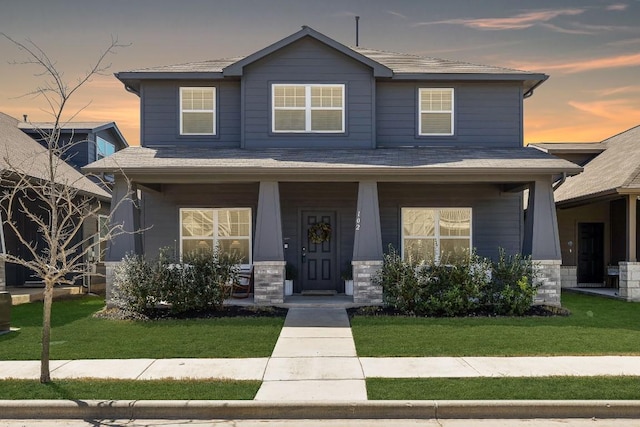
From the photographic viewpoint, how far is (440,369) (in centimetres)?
743

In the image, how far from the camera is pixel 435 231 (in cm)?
1491

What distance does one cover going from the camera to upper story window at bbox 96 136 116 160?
72.6ft

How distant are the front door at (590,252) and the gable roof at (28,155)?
1579cm

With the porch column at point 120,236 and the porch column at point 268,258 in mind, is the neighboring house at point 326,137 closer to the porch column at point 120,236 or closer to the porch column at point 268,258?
the porch column at point 120,236

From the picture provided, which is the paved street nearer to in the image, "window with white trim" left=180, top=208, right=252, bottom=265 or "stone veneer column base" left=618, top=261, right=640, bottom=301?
"window with white trim" left=180, top=208, right=252, bottom=265

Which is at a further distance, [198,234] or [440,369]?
[198,234]

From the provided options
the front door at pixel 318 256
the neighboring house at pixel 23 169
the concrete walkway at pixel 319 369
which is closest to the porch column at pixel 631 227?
the concrete walkway at pixel 319 369

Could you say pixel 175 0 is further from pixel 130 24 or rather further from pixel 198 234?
pixel 198 234

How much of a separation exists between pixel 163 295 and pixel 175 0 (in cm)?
833

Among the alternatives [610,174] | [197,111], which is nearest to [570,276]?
[610,174]

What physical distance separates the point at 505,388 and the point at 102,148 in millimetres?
20106

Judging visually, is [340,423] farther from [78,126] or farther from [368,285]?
[78,126]

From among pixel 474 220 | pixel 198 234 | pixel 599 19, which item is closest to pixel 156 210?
pixel 198 234

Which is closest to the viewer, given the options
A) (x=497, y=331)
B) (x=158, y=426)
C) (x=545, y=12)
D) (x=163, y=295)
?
(x=158, y=426)
